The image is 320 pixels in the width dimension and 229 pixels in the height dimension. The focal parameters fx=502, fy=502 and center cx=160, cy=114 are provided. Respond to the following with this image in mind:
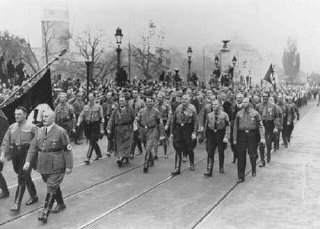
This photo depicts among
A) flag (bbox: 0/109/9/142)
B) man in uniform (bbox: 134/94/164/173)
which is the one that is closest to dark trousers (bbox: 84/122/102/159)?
Result: man in uniform (bbox: 134/94/164/173)

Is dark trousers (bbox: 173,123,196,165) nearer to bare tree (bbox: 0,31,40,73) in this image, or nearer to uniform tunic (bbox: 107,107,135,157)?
uniform tunic (bbox: 107,107,135,157)

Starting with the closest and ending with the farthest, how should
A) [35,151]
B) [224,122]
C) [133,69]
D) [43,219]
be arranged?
[43,219] → [35,151] → [224,122] → [133,69]

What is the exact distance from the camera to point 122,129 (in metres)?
12.8

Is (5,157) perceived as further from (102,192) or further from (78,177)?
(78,177)

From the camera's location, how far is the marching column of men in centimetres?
792

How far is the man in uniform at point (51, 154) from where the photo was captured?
782 centimetres

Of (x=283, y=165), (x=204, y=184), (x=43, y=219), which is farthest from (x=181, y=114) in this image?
(x=43, y=219)

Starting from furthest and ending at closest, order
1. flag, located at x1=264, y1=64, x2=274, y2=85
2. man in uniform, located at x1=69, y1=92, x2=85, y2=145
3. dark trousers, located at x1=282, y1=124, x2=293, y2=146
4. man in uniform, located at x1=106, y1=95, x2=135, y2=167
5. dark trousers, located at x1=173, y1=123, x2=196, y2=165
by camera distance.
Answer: flag, located at x1=264, y1=64, x2=274, y2=85 < man in uniform, located at x1=69, y1=92, x2=85, y2=145 < dark trousers, located at x1=282, y1=124, x2=293, y2=146 < man in uniform, located at x1=106, y1=95, x2=135, y2=167 < dark trousers, located at x1=173, y1=123, x2=196, y2=165

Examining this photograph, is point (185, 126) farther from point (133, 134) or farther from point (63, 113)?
point (63, 113)

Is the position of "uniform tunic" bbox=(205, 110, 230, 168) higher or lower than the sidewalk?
higher

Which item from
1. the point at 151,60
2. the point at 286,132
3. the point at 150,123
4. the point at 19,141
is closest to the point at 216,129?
the point at 150,123

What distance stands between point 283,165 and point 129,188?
500 cm

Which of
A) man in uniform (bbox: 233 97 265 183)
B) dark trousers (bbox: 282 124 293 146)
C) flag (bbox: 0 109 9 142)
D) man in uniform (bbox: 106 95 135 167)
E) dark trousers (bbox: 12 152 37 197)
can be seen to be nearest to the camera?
dark trousers (bbox: 12 152 37 197)

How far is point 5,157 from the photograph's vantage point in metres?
8.40
